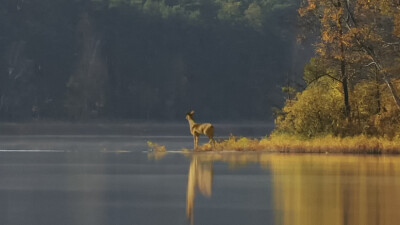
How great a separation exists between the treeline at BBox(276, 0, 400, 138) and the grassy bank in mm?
803

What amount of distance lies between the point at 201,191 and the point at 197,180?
3376mm

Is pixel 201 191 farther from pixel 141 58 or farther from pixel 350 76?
pixel 141 58

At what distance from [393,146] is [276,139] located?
537cm

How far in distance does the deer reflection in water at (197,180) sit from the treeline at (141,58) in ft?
339

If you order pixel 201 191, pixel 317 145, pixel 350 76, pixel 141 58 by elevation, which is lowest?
pixel 201 191

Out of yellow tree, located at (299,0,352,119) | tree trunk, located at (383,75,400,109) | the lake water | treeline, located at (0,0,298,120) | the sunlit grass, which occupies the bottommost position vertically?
the lake water

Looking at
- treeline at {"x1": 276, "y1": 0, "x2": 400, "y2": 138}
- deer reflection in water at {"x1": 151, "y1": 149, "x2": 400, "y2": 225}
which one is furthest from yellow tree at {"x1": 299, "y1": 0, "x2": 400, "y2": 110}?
deer reflection in water at {"x1": 151, "y1": 149, "x2": 400, "y2": 225}

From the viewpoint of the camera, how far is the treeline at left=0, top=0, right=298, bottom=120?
13988 centimetres

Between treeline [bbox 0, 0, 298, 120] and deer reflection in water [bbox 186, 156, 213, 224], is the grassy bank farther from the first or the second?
treeline [bbox 0, 0, 298, 120]

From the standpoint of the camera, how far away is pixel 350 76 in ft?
146

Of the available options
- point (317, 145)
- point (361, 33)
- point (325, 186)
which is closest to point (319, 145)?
point (317, 145)

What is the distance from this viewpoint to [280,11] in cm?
15538

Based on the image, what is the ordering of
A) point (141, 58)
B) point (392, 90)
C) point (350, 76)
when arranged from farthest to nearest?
point (141, 58)
point (350, 76)
point (392, 90)

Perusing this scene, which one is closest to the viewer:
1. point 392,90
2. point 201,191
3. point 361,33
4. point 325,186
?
point 201,191
